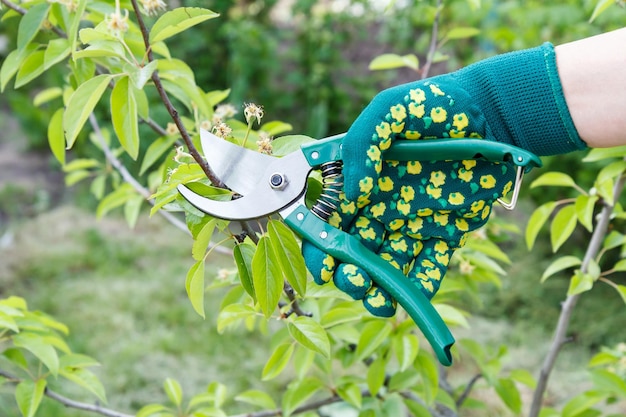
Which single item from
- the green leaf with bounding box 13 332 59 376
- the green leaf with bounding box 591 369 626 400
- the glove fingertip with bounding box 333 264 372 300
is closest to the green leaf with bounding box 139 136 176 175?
the green leaf with bounding box 13 332 59 376

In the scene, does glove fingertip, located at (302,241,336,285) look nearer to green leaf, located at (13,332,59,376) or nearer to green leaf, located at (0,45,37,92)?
green leaf, located at (13,332,59,376)

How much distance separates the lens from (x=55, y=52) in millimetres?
1278

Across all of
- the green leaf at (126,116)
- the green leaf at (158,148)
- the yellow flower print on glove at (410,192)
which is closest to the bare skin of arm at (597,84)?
the yellow flower print on glove at (410,192)

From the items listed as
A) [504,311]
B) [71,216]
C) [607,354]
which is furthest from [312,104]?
[607,354]

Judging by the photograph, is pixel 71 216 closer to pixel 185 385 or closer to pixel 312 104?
pixel 312 104

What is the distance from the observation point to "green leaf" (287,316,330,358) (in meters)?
1.16

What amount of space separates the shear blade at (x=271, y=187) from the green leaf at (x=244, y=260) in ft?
0.22

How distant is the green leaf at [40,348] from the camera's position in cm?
129

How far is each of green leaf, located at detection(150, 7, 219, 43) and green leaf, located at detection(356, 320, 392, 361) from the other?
70 centimetres

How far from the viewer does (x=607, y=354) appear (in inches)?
65.6

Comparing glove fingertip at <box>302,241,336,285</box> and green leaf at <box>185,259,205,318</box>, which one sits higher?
glove fingertip at <box>302,241,336,285</box>

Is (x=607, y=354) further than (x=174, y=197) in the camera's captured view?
Yes

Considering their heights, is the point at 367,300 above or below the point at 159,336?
above

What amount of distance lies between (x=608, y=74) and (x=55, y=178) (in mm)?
4685
